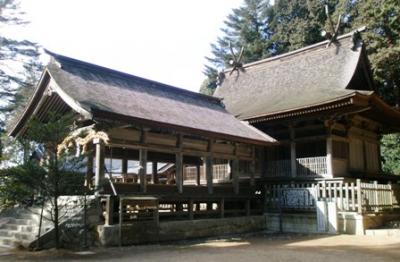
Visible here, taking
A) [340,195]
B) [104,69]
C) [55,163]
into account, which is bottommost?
[340,195]

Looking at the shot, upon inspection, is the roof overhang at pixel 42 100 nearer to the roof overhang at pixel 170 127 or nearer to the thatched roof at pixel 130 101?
the thatched roof at pixel 130 101

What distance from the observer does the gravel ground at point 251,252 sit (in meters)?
8.99

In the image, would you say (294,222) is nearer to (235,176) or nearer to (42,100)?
(235,176)

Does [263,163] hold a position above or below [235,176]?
above

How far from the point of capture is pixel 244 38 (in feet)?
153

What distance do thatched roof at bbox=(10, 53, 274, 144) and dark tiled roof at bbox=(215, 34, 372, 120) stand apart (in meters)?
2.25

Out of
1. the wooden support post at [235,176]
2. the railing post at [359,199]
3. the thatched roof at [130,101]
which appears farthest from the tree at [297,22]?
the railing post at [359,199]

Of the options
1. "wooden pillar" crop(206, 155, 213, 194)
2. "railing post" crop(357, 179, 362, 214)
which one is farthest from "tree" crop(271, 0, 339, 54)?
"railing post" crop(357, 179, 362, 214)

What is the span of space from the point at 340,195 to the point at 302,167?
3008mm

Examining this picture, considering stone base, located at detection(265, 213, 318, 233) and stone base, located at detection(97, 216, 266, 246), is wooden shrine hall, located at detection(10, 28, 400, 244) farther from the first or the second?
stone base, located at detection(265, 213, 318, 233)

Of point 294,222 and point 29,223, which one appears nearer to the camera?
point 29,223

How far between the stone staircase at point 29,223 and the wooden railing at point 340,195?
821cm

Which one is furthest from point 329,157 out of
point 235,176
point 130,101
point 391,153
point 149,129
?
point 391,153

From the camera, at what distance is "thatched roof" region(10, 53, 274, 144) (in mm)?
12133
